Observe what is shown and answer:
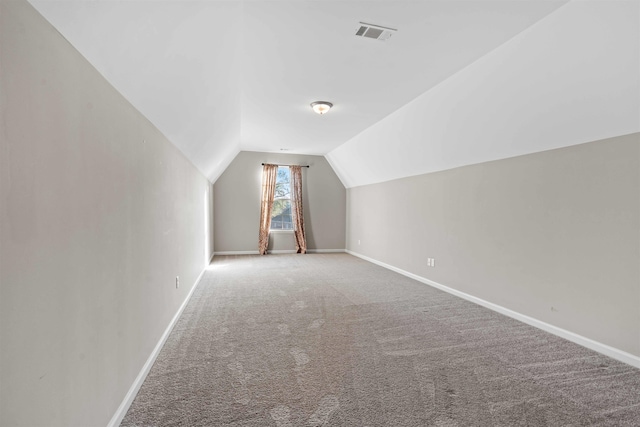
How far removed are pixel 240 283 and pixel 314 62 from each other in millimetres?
3228

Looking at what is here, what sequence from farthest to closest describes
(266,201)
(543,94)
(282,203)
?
(282,203), (266,201), (543,94)

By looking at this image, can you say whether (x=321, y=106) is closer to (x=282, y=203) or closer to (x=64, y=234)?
(x=64, y=234)

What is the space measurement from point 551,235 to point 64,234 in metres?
3.57

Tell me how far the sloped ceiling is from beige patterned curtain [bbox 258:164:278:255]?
3452 millimetres

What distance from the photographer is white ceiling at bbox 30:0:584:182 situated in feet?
4.71

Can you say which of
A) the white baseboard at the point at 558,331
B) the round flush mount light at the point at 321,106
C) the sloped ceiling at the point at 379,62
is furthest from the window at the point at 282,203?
the white baseboard at the point at 558,331

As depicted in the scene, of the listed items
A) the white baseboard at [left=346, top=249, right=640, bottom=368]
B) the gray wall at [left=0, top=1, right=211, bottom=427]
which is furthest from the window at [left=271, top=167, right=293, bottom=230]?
the gray wall at [left=0, top=1, right=211, bottom=427]

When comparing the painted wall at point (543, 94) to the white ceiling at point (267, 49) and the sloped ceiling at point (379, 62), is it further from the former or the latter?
the white ceiling at point (267, 49)

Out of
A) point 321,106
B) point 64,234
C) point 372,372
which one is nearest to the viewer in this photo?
point 64,234

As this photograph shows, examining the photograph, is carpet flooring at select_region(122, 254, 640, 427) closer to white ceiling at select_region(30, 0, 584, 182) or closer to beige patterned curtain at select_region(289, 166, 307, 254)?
white ceiling at select_region(30, 0, 584, 182)

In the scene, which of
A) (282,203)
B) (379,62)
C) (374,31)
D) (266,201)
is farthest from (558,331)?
(282,203)

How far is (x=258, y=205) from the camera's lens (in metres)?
7.75

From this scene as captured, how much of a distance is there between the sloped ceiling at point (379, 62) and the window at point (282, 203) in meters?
3.79

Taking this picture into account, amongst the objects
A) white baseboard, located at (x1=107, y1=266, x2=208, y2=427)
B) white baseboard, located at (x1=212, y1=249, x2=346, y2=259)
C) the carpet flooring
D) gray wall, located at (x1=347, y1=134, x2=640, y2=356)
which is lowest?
the carpet flooring
